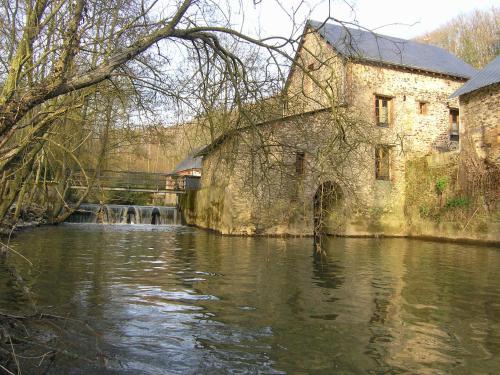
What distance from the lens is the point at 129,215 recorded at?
24000 mm

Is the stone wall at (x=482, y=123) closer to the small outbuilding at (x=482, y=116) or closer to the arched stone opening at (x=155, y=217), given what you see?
the small outbuilding at (x=482, y=116)

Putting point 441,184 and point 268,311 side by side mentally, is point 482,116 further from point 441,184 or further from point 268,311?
point 268,311

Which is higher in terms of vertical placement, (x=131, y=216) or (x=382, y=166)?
(x=382, y=166)

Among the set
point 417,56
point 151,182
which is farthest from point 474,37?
point 151,182

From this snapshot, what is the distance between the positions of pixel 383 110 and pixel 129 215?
532 inches

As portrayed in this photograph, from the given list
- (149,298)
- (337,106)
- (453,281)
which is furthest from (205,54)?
(453,281)

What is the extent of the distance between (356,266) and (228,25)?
6292mm

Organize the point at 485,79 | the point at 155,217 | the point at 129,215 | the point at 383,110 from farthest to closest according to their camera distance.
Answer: the point at 155,217 < the point at 129,215 < the point at 383,110 < the point at 485,79

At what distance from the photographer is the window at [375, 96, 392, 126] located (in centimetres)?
1945

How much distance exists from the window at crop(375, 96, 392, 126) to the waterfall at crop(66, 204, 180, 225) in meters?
12.2

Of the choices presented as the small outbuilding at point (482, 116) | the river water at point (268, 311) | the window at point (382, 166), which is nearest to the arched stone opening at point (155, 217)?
the window at point (382, 166)

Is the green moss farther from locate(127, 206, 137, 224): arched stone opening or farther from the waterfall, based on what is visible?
locate(127, 206, 137, 224): arched stone opening

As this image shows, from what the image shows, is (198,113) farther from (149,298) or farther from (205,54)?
(149,298)

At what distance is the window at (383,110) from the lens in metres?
19.5
